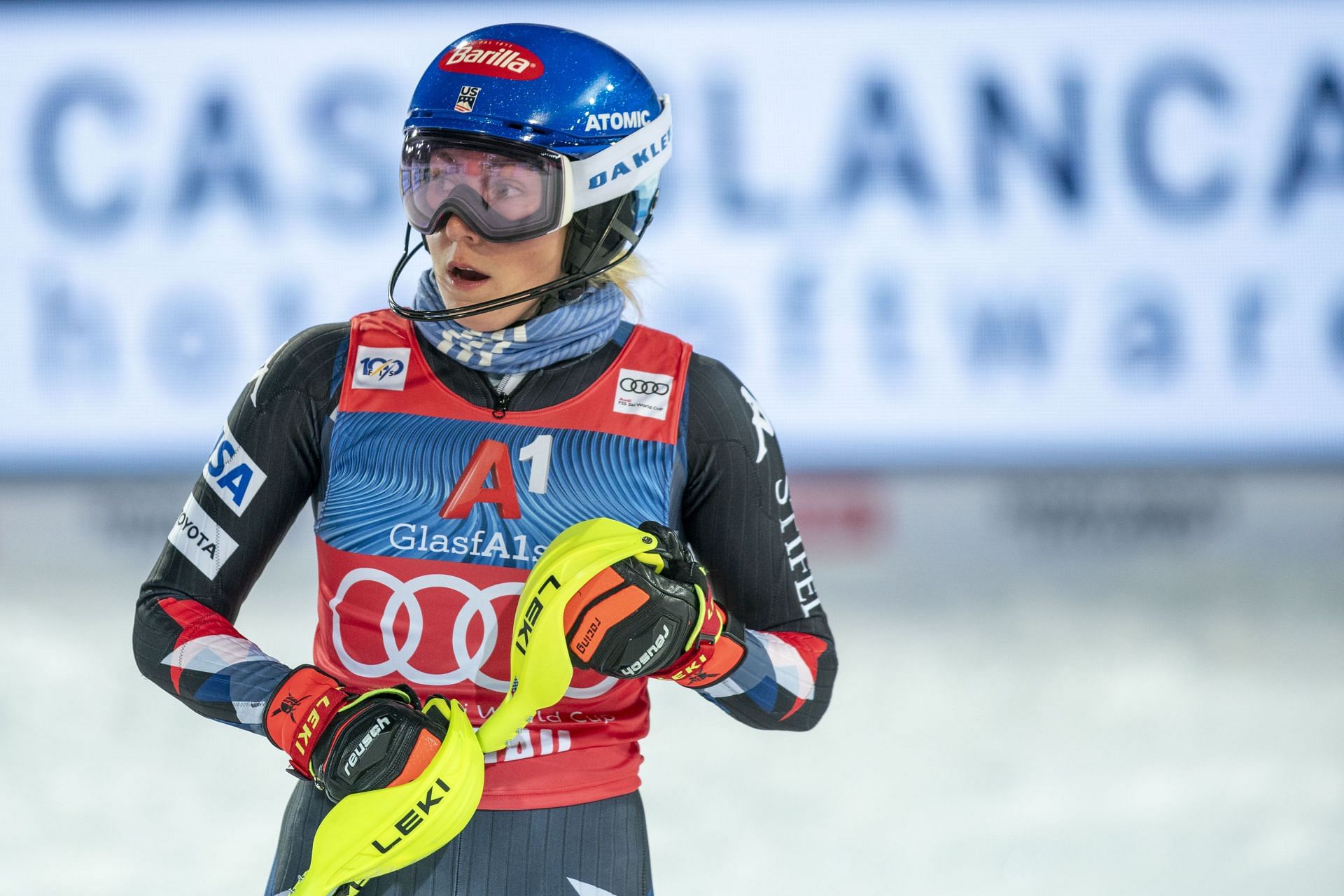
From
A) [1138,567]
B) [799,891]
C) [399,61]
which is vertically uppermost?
[399,61]

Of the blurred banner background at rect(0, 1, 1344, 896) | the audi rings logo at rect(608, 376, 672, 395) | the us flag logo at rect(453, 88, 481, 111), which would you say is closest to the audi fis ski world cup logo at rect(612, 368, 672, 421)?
the audi rings logo at rect(608, 376, 672, 395)

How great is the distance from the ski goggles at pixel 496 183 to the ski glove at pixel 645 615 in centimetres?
39

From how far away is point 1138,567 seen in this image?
4539 mm

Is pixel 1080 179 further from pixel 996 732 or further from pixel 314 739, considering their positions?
pixel 314 739

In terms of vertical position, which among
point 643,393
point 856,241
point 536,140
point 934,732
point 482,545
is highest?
point 856,241

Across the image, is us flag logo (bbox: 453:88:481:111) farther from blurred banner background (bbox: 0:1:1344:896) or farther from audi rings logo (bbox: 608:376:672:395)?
blurred banner background (bbox: 0:1:1344:896)

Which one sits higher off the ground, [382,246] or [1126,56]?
[1126,56]

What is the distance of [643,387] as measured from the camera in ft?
5.34

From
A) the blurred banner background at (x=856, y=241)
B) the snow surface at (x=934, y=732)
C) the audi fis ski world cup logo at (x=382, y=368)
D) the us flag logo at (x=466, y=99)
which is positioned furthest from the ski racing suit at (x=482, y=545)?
the blurred banner background at (x=856, y=241)

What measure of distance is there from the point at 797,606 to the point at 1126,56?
408 cm

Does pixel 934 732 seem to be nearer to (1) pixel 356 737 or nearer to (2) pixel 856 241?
(2) pixel 856 241

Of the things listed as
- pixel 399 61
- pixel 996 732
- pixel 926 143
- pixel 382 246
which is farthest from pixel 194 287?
pixel 996 732

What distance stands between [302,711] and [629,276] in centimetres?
68

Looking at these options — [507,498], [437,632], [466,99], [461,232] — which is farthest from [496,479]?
[466,99]
